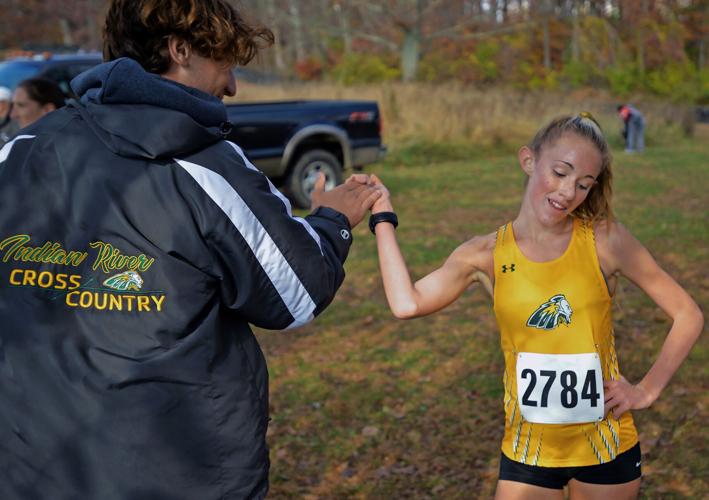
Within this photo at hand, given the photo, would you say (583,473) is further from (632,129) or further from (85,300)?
(632,129)

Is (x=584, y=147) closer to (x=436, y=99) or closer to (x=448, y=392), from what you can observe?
(x=448, y=392)

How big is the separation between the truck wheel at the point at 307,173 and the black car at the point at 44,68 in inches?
121

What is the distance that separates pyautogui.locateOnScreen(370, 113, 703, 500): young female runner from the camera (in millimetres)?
2719

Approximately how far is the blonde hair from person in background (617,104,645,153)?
65.0 ft

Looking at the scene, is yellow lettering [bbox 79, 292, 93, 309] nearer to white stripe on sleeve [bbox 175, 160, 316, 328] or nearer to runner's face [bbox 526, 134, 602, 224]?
white stripe on sleeve [bbox 175, 160, 316, 328]

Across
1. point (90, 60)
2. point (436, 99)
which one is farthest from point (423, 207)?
point (436, 99)

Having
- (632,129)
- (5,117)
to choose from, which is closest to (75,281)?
(5,117)

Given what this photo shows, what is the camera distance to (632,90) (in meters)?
45.2

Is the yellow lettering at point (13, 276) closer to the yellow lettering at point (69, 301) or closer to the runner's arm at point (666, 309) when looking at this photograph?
the yellow lettering at point (69, 301)

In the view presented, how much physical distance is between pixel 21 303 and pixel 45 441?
323 mm

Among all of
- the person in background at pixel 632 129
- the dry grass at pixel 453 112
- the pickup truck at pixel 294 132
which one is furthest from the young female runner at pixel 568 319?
the person in background at pixel 632 129

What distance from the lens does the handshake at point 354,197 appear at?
2.48m

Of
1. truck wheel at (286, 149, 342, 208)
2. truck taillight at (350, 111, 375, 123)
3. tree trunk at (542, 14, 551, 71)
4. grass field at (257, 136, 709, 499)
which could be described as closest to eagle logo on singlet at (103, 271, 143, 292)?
grass field at (257, 136, 709, 499)

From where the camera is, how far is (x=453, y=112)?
20.9 m
